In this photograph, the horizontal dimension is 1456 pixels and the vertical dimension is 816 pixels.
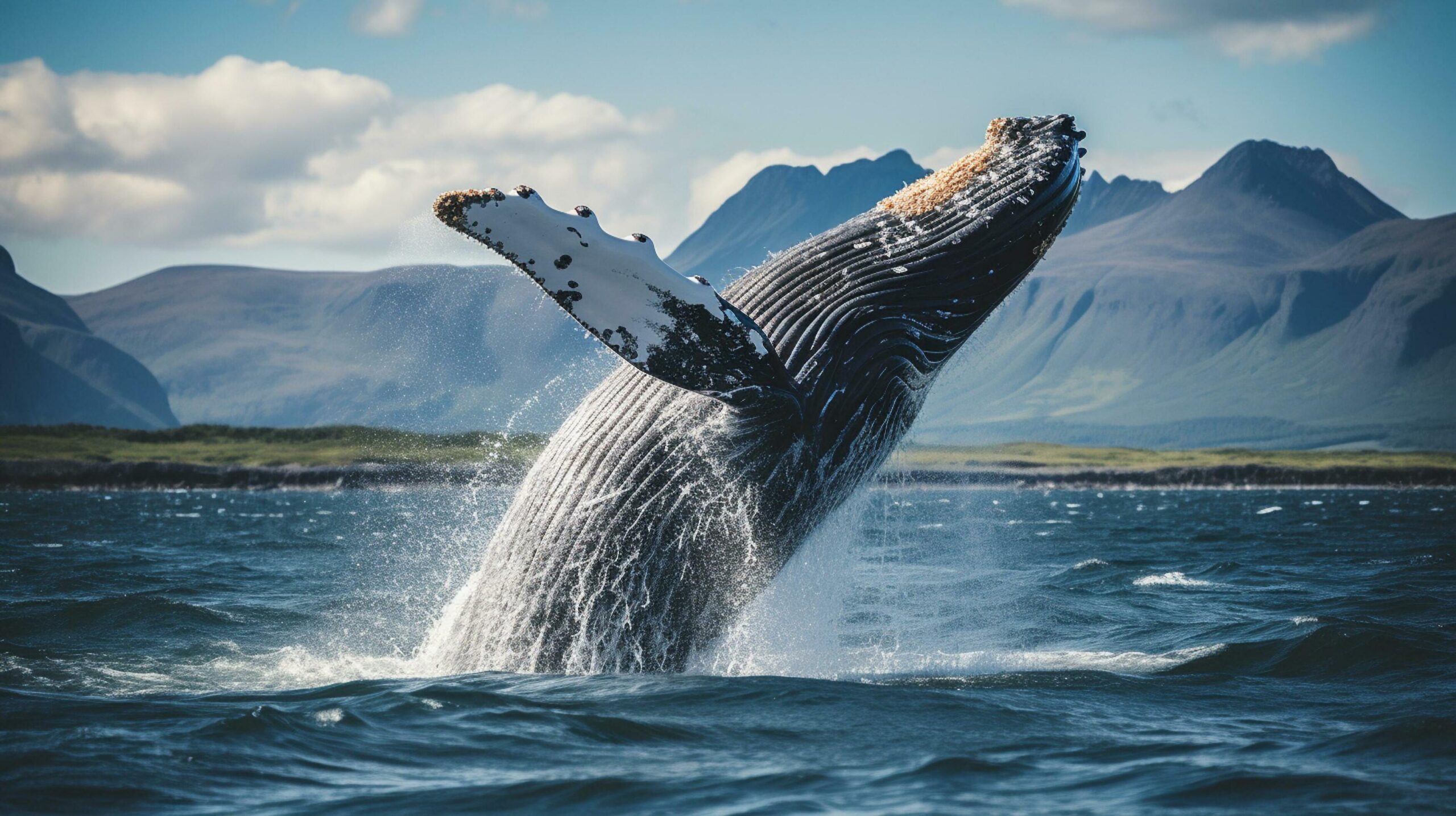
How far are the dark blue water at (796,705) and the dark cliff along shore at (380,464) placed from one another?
64.1 m

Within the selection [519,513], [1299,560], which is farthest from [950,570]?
[519,513]

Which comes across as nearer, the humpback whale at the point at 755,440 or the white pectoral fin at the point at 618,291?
the white pectoral fin at the point at 618,291

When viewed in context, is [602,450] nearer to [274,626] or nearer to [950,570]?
[274,626]

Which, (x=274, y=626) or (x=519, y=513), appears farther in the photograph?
(x=274, y=626)

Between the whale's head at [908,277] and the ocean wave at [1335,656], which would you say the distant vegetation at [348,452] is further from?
the whale's head at [908,277]

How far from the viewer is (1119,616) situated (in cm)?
1123

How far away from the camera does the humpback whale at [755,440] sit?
5.67 meters

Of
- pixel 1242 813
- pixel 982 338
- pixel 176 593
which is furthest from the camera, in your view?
pixel 176 593

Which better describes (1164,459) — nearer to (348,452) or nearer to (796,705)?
(348,452)

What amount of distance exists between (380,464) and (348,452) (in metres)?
6.61

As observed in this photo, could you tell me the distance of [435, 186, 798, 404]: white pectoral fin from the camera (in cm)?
488

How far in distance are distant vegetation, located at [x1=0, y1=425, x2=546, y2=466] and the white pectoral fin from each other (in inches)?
3621

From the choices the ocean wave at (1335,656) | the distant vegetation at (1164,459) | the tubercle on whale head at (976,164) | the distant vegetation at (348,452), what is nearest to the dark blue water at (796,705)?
the ocean wave at (1335,656)

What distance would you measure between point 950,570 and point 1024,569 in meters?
1.00
